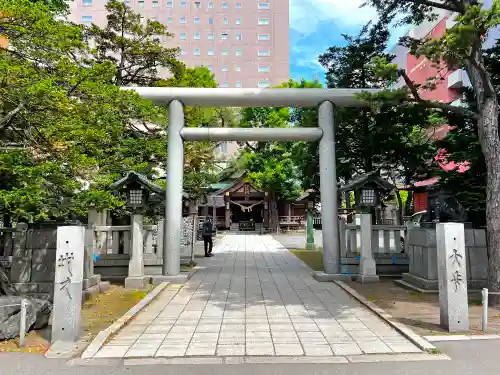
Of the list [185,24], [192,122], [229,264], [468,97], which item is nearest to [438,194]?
[468,97]

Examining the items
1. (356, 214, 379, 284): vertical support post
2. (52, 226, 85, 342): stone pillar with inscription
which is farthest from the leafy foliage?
(356, 214, 379, 284): vertical support post

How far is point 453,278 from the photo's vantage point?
6.15 meters

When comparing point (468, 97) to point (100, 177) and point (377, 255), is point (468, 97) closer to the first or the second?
point (377, 255)

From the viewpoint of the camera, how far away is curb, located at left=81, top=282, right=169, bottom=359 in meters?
5.21

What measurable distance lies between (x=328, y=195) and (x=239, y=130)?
3.24 metres

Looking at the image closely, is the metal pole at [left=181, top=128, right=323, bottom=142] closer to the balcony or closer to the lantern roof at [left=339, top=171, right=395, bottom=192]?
the lantern roof at [left=339, top=171, right=395, bottom=192]

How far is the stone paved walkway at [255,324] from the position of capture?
210 inches

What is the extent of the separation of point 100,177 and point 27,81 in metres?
2.61

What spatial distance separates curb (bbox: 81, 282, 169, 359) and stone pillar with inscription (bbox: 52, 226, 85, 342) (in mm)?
379

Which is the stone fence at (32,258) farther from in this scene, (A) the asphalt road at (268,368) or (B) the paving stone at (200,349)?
(B) the paving stone at (200,349)

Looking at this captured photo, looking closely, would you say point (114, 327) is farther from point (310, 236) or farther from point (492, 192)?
point (310, 236)

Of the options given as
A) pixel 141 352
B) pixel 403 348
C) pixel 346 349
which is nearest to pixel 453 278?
pixel 403 348

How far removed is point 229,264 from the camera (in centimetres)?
1468


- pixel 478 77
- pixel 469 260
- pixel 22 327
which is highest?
pixel 478 77
